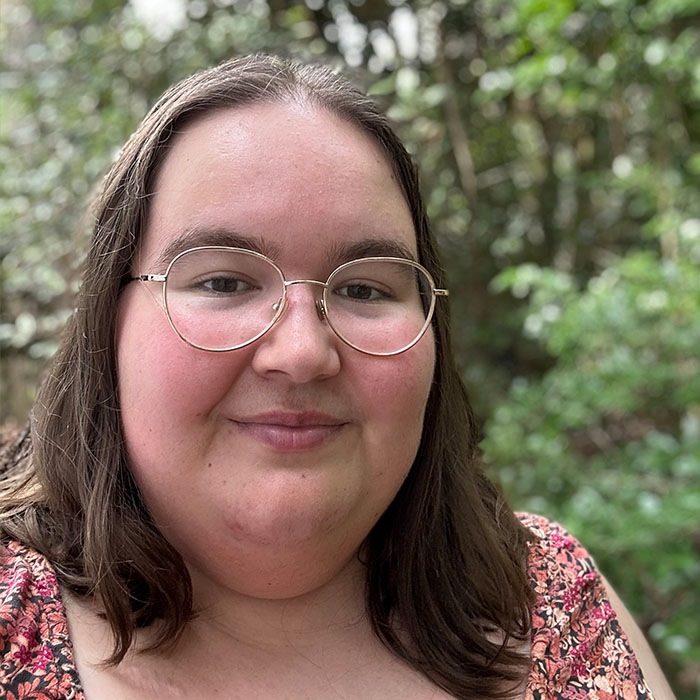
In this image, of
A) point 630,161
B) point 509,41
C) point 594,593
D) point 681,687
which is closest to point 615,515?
point 594,593

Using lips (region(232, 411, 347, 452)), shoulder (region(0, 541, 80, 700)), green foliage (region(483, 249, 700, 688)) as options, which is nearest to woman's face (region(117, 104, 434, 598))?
lips (region(232, 411, 347, 452))

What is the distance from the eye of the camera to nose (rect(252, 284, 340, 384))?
4.42ft

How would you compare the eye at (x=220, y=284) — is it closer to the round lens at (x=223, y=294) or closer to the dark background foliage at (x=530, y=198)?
the round lens at (x=223, y=294)

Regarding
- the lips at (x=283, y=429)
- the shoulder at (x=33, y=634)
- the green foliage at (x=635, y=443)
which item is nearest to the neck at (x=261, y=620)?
the shoulder at (x=33, y=634)

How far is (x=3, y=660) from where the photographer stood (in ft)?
4.21

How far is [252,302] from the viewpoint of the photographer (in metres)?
1.40

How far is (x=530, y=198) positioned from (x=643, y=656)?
439 centimetres

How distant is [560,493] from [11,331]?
2417mm

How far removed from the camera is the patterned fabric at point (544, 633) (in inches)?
51.3

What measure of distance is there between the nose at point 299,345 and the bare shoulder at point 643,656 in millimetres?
958

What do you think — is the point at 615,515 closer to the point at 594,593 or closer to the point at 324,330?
the point at 594,593

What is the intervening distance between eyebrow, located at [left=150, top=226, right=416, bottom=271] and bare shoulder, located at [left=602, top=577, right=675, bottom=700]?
1.00m

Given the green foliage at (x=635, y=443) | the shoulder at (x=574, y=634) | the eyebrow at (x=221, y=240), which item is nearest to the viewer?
the eyebrow at (x=221, y=240)

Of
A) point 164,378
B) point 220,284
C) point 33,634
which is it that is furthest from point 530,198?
point 33,634
